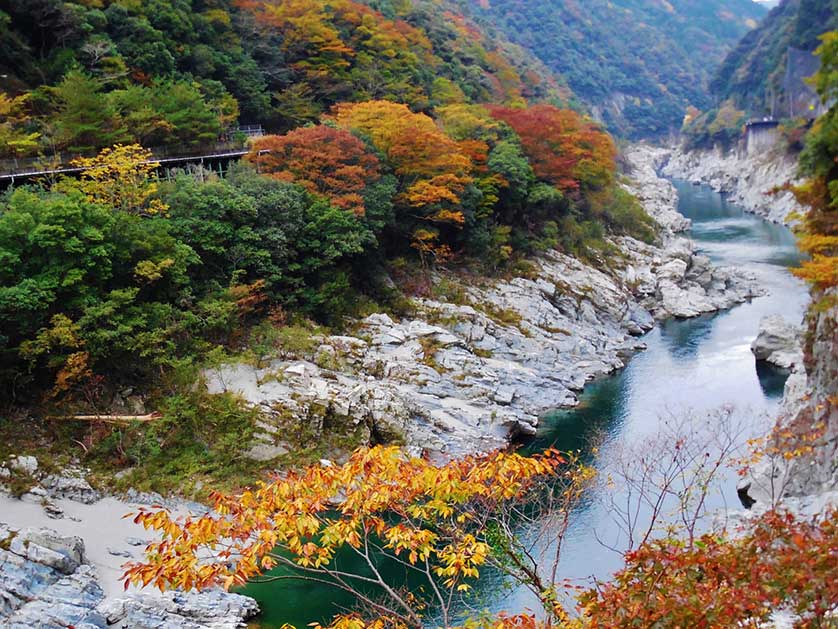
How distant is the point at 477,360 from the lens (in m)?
22.7

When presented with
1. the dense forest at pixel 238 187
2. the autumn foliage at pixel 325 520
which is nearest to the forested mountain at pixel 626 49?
the dense forest at pixel 238 187

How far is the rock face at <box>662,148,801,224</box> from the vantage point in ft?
176

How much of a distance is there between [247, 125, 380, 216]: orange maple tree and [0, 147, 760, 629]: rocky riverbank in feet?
14.9

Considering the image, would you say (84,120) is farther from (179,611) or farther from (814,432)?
(814,432)

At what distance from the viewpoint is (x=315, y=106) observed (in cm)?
3266

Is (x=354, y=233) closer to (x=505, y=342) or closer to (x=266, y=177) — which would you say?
(x=266, y=177)

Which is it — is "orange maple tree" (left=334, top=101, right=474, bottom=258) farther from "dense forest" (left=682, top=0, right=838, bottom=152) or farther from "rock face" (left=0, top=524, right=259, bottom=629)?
"dense forest" (left=682, top=0, right=838, bottom=152)

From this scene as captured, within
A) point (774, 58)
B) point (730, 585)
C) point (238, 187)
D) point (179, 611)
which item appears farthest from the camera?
point (774, 58)

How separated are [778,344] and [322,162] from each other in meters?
17.8

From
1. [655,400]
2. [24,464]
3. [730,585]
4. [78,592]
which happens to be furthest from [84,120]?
[730,585]

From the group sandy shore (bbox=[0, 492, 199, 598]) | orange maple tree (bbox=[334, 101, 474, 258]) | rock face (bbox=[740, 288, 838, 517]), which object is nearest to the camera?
sandy shore (bbox=[0, 492, 199, 598])

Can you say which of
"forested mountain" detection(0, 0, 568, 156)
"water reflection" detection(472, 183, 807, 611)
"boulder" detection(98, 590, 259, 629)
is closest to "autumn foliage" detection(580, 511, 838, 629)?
"water reflection" detection(472, 183, 807, 611)

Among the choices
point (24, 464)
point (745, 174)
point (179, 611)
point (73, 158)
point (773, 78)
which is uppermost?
point (773, 78)

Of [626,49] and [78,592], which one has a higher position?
[626,49]
